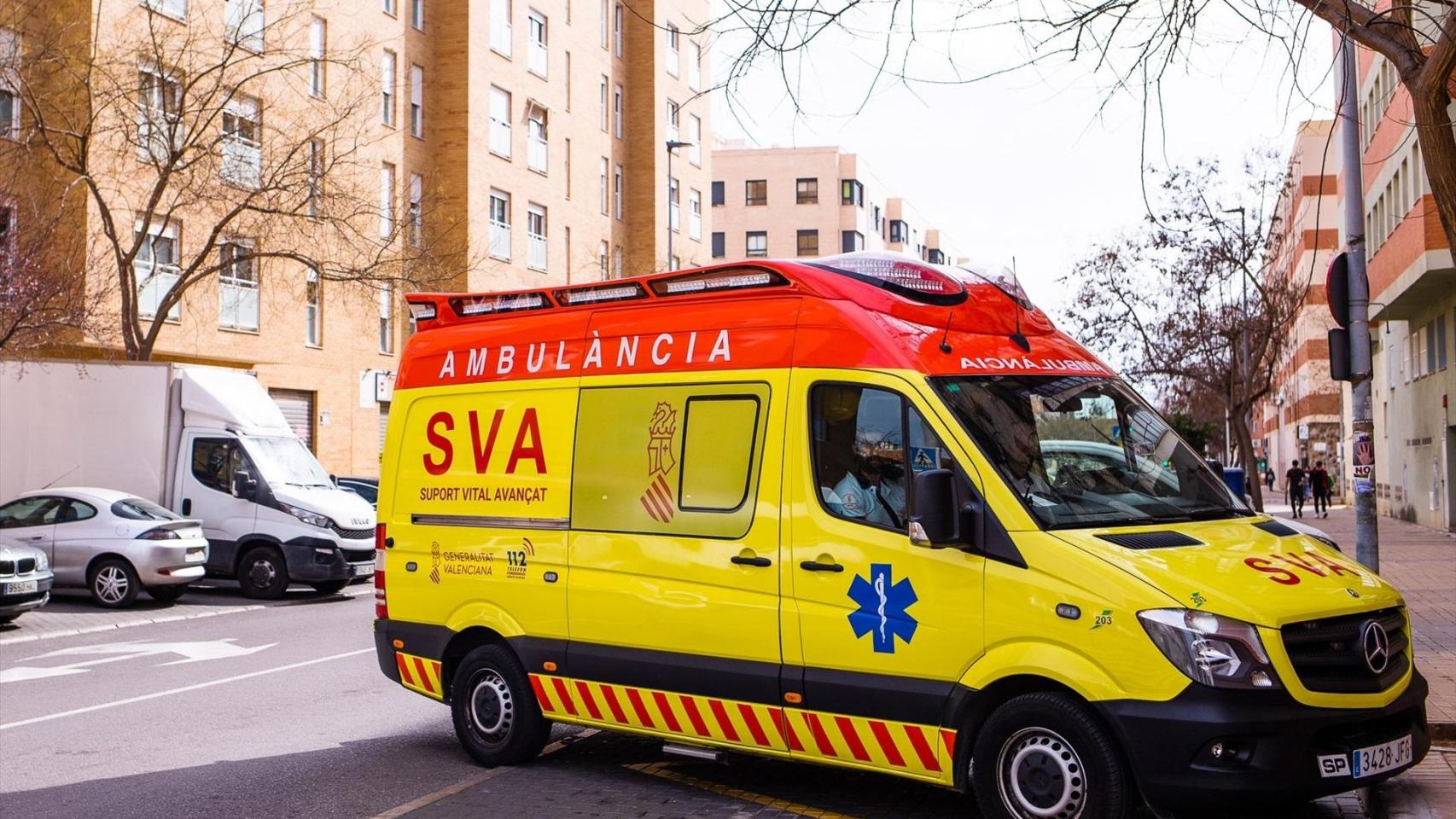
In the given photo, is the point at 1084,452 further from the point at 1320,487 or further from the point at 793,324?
the point at 1320,487

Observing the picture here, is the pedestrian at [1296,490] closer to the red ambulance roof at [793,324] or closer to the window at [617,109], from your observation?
the window at [617,109]

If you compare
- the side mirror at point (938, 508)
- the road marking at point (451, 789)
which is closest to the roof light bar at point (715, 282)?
the side mirror at point (938, 508)

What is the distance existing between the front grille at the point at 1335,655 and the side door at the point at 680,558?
2.25 meters

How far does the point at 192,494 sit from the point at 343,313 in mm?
16154

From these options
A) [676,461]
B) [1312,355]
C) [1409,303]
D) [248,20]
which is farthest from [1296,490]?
[676,461]

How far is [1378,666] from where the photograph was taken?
6.04 m

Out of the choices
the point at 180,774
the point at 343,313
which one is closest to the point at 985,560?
the point at 180,774

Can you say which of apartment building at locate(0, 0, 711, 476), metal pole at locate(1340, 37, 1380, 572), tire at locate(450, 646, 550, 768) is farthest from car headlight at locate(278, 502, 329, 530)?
metal pole at locate(1340, 37, 1380, 572)

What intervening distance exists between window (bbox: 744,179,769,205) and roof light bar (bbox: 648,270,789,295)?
261 feet

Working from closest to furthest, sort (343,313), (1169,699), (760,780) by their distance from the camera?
(1169,699)
(760,780)
(343,313)

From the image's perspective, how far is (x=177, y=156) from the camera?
23.0 metres

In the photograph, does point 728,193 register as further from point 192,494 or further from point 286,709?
point 286,709

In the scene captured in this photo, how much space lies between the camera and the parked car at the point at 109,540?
62.0 ft

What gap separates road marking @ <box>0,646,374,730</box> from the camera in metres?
10.7
